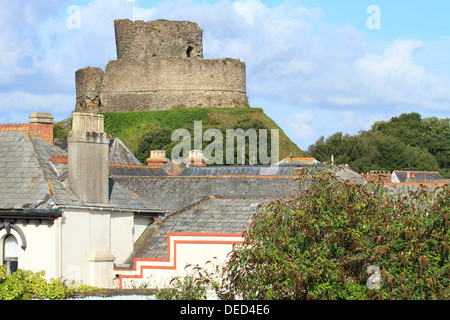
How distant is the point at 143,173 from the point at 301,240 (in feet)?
61.3

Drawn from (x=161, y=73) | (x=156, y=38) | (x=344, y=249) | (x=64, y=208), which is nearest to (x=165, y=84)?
(x=161, y=73)

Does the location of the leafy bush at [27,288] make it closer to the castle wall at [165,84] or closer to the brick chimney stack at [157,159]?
the brick chimney stack at [157,159]

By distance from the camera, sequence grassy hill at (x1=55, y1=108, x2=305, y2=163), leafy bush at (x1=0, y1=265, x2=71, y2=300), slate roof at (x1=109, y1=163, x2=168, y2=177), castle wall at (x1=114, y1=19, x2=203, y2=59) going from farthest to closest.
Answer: castle wall at (x1=114, y1=19, x2=203, y2=59) < grassy hill at (x1=55, y1=108, x2=305, y2=163) < slate roof at (x1=109, y1=163, x2=168, y2=177) < leafy bush at (x1=0, y1=265, x2=71, y2=300)

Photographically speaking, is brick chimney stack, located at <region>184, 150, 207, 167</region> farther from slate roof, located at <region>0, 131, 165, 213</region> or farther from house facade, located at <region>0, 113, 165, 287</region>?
house facade, located at <region>0, 113, 165, 287</region>

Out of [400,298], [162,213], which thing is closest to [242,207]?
[162,213]

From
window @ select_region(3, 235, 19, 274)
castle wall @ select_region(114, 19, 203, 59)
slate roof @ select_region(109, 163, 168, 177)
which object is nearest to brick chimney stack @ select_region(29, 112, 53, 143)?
window @ select_region(3, 235, 19, 274)

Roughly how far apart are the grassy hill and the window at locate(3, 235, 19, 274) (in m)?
54.0

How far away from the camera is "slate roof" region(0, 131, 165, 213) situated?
67.1 feet

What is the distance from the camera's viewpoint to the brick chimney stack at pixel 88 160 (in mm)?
21297

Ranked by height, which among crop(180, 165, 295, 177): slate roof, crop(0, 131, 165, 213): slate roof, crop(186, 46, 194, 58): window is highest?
crop(186, 46, 194, 58): window

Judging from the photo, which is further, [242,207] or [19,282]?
[242,207]

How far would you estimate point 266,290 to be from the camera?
14.4m

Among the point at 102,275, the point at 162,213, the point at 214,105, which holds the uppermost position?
the point at 214,105
